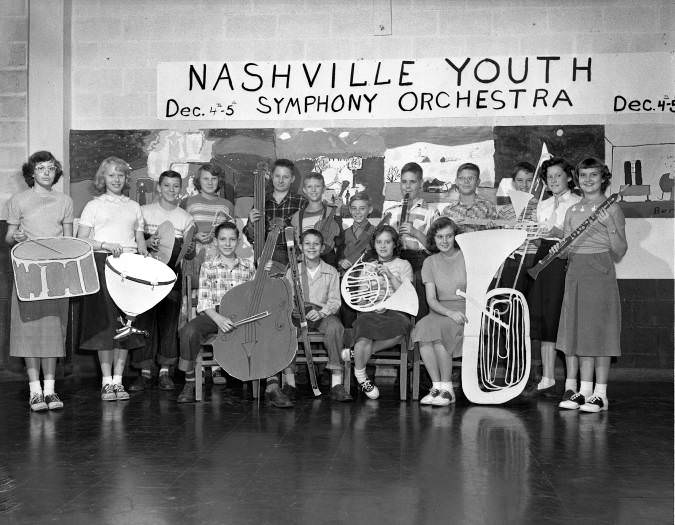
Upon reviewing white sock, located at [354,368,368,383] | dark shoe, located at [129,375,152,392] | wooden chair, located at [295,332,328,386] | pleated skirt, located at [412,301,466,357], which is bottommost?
dark shoe, located at [129,375,152,392]

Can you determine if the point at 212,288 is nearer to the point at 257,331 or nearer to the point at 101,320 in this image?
the point at 257,331

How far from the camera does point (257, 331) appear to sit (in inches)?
190

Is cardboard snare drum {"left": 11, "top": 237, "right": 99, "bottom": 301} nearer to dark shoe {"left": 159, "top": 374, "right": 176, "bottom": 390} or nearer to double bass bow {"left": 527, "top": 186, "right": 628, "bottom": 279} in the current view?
dark shoe {"left": 159, "top": 374, "right": 176, "bottom": 390}

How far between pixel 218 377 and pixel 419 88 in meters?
2.33

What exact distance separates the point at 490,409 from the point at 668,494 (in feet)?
5.40

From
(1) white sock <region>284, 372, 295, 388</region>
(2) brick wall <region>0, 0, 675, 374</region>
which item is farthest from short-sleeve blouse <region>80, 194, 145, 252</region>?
(2) brick wall <region>0, 0, 675, 374</region>

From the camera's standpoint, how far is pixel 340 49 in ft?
20.2

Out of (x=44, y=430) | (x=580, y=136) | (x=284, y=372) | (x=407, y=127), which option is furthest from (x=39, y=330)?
(x=580, y=136)

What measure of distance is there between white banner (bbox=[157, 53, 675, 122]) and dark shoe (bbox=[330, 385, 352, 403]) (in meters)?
2.01

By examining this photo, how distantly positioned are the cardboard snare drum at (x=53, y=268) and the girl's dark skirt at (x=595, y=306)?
252 cm

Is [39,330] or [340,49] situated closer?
[39,330]

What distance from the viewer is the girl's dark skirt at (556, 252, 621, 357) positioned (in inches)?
187

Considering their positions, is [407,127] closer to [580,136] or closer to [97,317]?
[580,136]

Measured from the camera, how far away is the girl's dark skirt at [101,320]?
4969 millimetres
